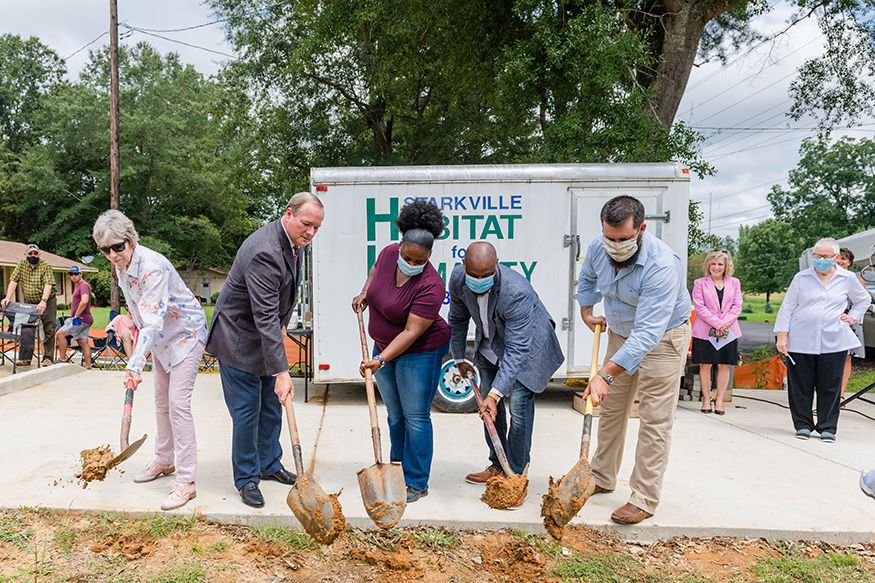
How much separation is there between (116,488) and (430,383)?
2181mm

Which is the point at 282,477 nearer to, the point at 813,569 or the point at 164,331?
the point at 164,331

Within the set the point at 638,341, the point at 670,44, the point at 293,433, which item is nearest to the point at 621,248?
the point at 638,341

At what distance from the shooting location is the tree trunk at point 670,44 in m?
10.1

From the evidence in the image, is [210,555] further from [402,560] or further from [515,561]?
[515,561]

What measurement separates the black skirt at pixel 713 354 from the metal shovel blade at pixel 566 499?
166 inches

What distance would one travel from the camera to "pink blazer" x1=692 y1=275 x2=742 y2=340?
6527 millimetres

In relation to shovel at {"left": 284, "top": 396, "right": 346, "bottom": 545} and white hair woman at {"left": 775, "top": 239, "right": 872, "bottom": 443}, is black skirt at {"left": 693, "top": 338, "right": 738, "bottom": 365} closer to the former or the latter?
white hair woman at {"left": 775, "top": 239, "right": 872, "bottom": 443}

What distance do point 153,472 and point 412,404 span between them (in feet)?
6.17

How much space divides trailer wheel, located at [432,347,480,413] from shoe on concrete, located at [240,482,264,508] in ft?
10.1

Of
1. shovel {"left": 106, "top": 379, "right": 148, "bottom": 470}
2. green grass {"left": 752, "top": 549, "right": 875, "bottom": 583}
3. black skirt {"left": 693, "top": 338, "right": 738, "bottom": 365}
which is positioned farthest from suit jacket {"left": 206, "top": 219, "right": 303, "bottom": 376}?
black skirt {"left": 693, "top": 338, "right": 738, "bottom": 365}

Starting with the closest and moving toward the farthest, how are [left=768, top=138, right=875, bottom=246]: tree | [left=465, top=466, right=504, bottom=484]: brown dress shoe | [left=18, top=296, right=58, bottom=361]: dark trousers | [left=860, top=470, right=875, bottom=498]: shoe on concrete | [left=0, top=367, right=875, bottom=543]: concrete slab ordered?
[left=860, top=470, right=875, bottom=498]: shoe on concrete
[left=0, top=367, right=875, bottom=543]: concrete slab
[left=465, top=466, right=504, bottom=484]: brown dress shoe
[left=18, top=296, right=58, bottom=361]: dark trousers
[left=768, top=138, right=875, bottom=246]: tree

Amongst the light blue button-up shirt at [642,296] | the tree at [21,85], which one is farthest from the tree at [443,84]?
the tree at [21,85]

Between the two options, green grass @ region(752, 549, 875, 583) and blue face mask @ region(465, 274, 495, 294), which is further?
blue face mask @ region(465, 274, 495, 294)

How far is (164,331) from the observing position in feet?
12.2
